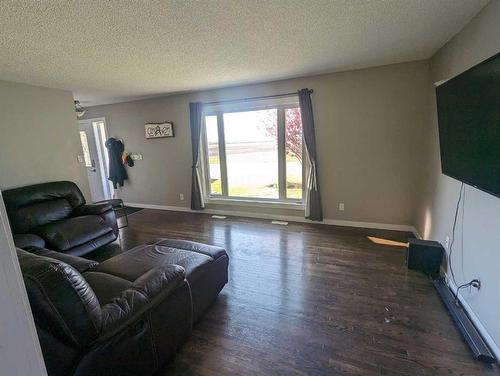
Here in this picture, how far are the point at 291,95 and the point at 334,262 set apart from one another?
2.56 m

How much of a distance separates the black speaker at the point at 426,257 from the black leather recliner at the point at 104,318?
89.5 inches

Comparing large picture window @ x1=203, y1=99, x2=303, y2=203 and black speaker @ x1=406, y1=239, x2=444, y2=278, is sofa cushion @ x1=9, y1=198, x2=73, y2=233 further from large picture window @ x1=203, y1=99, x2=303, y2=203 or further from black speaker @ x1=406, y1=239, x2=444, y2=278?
black speaker @ x1=406, y1=239, x2=444, y2=278

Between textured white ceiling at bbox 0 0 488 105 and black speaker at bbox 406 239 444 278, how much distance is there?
6.65 feet

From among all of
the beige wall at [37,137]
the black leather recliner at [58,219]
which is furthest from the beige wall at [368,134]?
the black leather recliner at [58,219]

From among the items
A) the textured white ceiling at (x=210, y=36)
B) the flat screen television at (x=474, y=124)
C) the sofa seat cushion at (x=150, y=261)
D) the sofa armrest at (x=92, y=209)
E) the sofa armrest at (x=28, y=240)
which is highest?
the textured white ceiling at (x=210, y=36)

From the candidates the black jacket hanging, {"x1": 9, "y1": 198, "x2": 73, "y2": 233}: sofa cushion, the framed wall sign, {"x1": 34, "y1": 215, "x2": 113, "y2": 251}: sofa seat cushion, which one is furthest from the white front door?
{"x1": 34, "y1": 215, "x2": 113, "y2": 251}: sofa seat cushion

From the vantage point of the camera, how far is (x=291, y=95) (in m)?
3.99

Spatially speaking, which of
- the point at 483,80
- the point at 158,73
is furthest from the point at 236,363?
the point at 158,73

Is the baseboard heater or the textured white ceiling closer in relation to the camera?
the baseboard heater

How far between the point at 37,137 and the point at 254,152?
327cm

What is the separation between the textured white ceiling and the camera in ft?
5.90

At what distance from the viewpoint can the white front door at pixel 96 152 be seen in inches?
229

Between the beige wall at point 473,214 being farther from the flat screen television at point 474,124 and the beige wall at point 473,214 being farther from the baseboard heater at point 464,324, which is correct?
the flat screen television at point 474,124

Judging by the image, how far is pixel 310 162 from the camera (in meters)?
4.01
